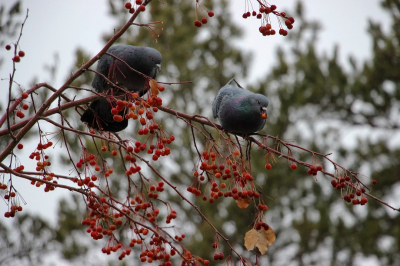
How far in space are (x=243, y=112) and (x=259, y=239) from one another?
493mm

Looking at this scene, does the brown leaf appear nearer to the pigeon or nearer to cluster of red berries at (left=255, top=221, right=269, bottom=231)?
cluster of red berries at (left=255, top=221, right=269, bottom=231)

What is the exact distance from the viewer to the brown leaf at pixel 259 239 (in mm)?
1717

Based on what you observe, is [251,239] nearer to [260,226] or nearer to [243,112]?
[260,226]

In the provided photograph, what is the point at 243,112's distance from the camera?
75.9 inches

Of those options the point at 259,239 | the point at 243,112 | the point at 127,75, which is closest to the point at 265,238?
the point at 259,239

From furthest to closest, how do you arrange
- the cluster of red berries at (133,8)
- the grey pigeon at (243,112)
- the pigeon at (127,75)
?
the pigeon at (127,75) → the grey pigeon at (243,112) → the cluster of red berries at (133,8)

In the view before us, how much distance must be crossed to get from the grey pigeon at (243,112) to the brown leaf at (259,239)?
399mm

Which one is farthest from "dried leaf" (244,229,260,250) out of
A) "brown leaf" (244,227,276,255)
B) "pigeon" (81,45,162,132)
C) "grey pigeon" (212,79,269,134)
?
"pigeon" (81,45,162,132)

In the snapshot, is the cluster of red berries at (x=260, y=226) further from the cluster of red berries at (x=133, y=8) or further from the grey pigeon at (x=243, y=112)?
the cluster of red berries at (x=133, y=8)

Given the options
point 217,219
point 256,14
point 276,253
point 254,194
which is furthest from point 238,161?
point 276,253

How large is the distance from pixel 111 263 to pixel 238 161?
6.12m

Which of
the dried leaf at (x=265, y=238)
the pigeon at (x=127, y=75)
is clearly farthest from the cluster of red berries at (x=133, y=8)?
the dried leaf at (x=265, y=238)

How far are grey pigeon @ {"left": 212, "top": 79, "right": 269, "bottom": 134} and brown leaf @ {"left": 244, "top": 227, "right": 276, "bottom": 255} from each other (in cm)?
40

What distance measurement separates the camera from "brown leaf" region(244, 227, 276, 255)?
172 cm
